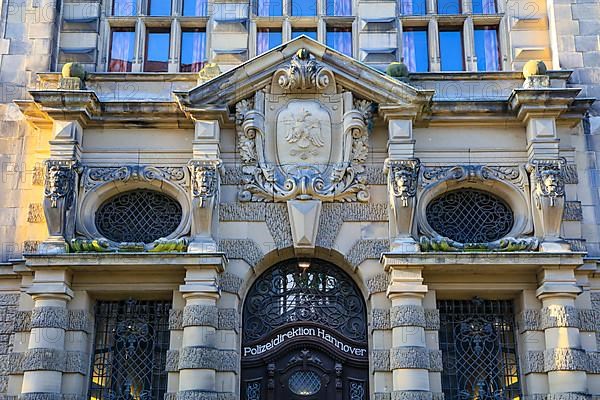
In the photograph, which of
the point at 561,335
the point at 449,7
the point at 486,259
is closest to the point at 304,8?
the point at 449,7

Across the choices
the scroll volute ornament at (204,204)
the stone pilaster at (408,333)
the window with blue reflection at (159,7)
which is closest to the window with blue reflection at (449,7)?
the window with blue reflection at (159,7)

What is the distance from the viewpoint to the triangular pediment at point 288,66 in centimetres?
1716

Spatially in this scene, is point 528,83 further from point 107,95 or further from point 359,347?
point 107,95

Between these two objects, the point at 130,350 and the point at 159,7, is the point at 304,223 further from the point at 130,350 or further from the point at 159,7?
the point at 159,7

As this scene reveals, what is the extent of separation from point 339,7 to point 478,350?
820 cm

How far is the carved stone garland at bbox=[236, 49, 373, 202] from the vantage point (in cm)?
1717

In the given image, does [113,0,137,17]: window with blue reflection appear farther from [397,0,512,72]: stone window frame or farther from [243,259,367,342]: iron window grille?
[243,259,367,342]: iron window grille

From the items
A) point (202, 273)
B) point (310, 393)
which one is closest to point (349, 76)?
point (202, 273)

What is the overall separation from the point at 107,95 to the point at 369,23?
5.96 metres

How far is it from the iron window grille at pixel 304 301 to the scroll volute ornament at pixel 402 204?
60.3 inches

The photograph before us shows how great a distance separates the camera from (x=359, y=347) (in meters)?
16.8

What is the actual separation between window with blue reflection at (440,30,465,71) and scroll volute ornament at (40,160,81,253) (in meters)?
8.41

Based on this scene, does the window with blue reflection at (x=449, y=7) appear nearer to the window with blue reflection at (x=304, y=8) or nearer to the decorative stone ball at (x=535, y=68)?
the decorative stone ball at (x=535, y=68)

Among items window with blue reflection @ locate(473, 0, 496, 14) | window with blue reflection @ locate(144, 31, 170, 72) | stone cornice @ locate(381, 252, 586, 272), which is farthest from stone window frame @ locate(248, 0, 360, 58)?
stone cornice @ locate(381, 252, 586, 272)
